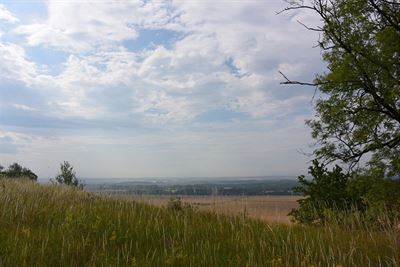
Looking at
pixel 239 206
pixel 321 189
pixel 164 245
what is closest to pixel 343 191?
pixel 321 189

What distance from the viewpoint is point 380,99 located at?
60.6 ft

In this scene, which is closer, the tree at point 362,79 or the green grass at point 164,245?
the green grass at point 164,245

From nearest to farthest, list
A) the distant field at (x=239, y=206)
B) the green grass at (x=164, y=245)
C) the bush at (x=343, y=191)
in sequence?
the green grass at (x=164, y=245), the distant field at (x=239, y=206), the bush at (x=343, y=191)

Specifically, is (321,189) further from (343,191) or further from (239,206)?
(239,206)

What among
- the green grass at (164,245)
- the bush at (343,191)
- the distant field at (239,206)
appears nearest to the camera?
the green grass at (164,245)

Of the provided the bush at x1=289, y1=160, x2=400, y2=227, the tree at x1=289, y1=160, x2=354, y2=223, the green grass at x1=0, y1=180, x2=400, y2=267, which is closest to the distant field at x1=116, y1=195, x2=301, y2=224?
the green grass at x1=0, y1=180, x2=400, y2=267

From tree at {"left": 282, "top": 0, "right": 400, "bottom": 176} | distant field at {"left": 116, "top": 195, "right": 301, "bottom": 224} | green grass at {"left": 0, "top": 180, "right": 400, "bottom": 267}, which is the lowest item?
green grass at {"left": 0, "top": 180, "right": 400, "bottom": 267}

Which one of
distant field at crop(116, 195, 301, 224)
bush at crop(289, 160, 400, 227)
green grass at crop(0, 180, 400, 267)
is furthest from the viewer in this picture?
bush at crop(289, 160, 400, 227)

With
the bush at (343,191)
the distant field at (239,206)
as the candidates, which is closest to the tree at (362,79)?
the bush at (343,191)

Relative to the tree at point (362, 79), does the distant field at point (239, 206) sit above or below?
below

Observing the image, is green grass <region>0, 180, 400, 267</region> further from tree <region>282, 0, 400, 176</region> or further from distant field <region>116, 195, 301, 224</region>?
tree <region>282, 0, 400, 176</region>

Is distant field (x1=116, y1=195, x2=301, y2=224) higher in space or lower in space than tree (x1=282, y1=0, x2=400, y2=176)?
lower

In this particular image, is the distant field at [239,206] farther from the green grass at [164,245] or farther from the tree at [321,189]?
the tree at [321,189]

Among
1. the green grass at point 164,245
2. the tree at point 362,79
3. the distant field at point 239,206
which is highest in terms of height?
the tree at point 362,79
